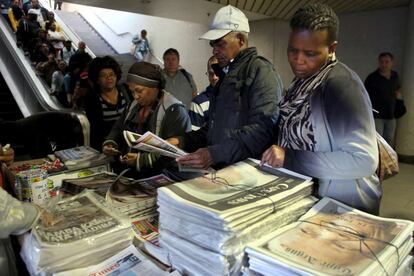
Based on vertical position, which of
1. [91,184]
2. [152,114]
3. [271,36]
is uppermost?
[271,36]

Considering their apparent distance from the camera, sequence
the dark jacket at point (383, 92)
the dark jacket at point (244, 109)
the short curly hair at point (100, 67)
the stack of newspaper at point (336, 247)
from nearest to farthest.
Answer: the stack of newspaper at point (336, 247) < the dark jacket at point (244, 109) < the short curly hair at point (100, 67) < the dark jacket at point (383, 92)

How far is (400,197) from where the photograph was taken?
3.89 metres

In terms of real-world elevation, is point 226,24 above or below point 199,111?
above

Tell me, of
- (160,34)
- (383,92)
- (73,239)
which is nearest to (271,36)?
(383,92)

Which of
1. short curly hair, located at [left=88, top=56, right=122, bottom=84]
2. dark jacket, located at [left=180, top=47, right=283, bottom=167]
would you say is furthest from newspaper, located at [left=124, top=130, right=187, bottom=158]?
short curly hair, located at [left=88, top=56, right=122, bottom=84]

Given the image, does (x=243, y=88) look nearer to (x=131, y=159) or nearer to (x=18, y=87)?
(x=131, y=159)

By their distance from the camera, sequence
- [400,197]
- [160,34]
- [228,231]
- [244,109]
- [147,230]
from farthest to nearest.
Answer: [160,34]
[400,197]
[244,109]
[147,230]
[228,231]

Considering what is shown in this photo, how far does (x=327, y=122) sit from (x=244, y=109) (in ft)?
1.61

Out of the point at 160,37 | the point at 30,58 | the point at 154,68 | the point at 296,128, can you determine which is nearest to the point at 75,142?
the point at 154,68

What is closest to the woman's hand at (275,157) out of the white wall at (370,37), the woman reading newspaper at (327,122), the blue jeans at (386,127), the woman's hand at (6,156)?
the woman reading newspaper at (327,122)

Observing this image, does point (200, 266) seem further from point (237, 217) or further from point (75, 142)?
point (75, 142)

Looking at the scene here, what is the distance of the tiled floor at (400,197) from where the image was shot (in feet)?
11.1

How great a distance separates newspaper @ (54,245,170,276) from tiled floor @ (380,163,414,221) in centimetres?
306

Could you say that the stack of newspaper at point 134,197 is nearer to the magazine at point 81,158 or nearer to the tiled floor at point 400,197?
the magazine at point 81,158
